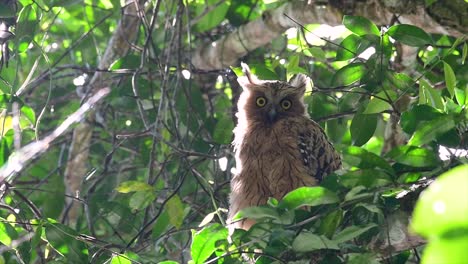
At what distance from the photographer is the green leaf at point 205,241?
93.4 inches

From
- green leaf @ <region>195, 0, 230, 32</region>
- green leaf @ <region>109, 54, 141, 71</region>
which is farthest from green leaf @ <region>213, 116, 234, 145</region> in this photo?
green leaf @ <region>195, 0, 230, 32</region>

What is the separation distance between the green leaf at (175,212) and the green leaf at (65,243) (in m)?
0.60

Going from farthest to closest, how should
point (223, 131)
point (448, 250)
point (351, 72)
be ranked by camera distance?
point (223, 131), point (351, 72), point (448, 250)

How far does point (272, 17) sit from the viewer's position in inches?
198

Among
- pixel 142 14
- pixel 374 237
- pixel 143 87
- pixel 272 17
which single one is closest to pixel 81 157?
pixel 143 87

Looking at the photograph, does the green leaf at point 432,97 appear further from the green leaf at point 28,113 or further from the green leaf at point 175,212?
the green leaf at point 28,113

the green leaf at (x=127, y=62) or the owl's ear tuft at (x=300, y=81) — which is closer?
the green leaf at (x=127, y=62)

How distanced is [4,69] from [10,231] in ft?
3.67

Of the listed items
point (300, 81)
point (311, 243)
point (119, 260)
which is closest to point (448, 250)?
point (311, 243)

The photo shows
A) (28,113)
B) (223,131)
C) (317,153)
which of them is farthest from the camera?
(317,153)

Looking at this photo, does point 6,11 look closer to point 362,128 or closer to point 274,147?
point 274,147

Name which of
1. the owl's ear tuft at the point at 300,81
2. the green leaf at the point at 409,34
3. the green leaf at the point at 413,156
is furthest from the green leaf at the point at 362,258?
the owl's ear tuft at the point at 300,81

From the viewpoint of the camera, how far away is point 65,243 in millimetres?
2713

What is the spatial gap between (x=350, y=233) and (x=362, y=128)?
999 mm
